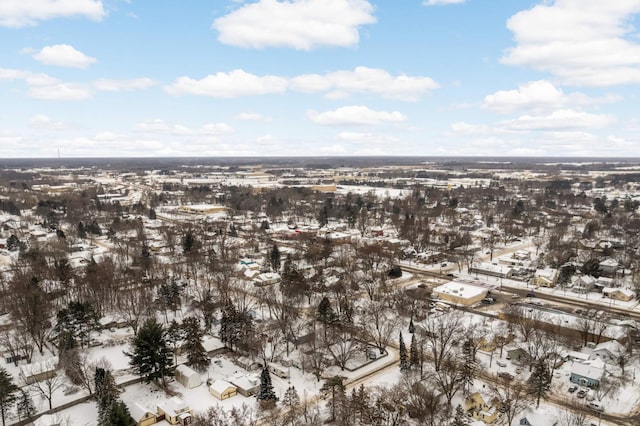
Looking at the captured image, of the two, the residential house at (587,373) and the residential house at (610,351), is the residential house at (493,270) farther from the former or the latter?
the residential house at (587,373)

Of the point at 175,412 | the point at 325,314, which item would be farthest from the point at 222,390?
the point at 325,314

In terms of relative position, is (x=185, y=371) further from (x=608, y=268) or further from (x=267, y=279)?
(x=608, y=268)

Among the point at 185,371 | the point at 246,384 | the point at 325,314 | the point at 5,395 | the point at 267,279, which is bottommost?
the point at 246,384

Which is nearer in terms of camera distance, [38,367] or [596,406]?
[596,406]

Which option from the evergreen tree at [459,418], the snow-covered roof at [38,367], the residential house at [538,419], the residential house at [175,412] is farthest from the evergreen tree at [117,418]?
the residential house at [538,419]

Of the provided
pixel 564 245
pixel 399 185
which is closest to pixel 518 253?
pixel 564 245

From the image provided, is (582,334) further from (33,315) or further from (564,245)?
(33,315)
